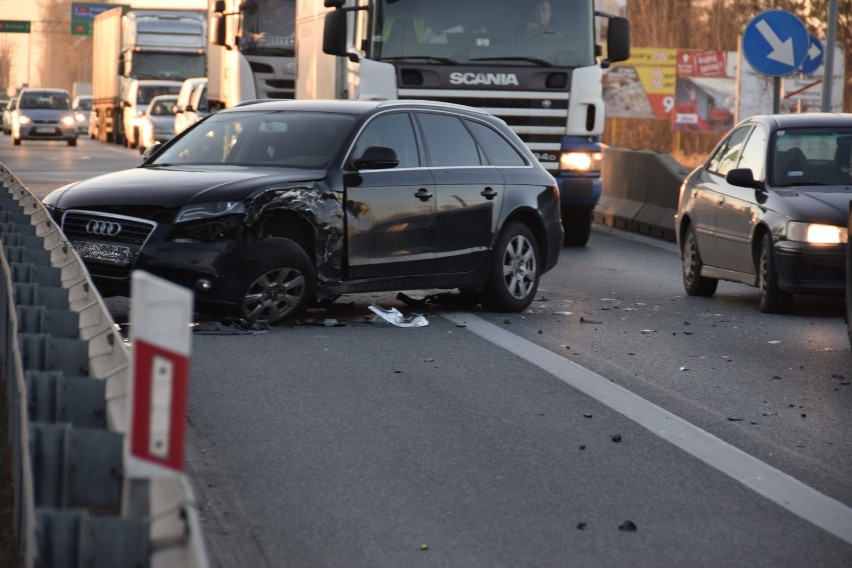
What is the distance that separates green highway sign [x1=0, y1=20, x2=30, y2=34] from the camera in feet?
438

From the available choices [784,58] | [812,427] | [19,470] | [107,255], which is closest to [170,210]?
[107,255]

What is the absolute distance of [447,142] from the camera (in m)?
13.3

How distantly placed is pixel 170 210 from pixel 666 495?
17.7 feet

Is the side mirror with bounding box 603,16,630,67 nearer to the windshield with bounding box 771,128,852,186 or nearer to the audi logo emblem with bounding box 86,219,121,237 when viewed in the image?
the windshield with bounding box 771,128,852,186

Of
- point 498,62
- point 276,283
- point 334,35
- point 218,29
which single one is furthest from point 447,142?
point 218,29

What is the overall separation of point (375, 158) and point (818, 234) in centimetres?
331

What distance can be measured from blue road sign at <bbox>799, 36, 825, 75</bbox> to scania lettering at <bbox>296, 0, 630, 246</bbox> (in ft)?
9.61

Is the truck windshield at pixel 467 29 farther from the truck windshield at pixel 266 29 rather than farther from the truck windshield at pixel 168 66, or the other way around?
the truck windshield at pixel 168 66

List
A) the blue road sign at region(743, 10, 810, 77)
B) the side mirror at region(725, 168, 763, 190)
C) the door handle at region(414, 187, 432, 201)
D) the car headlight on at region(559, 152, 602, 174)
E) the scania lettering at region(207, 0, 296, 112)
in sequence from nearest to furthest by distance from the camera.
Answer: the door handle at region(414, 187, 432, 201) → the side mirror at region(725, 168, 763, 190) → the blue road sign at region(743, 10, 810, 77) → the car headlight on at region(559, 152, 602, 174) → the scania lettering at region(207, 0, 296, 112)

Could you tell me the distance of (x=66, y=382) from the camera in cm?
507

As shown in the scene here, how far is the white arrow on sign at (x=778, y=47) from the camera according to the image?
64.9 ft

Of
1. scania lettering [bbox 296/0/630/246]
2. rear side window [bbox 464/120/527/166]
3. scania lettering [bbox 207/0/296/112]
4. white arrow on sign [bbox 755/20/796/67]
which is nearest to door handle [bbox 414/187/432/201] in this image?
rear side window [bbox 464/120/527/166]

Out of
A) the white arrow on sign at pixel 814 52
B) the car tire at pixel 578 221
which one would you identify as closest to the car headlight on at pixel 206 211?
the car tire at pixel 578 221

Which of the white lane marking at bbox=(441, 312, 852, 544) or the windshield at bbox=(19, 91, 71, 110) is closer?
the white lane marking at bbox=(441, 312, 852, 544)
